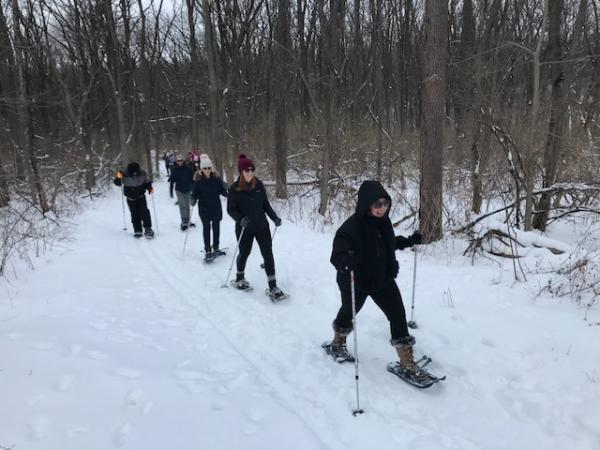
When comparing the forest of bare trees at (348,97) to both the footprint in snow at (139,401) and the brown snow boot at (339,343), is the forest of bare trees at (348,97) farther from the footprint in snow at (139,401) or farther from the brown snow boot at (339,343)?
the footprint in snow at (139,401)

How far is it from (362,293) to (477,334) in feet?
5.21

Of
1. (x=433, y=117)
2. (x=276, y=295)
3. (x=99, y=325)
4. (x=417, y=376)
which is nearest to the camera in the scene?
(x=417, y=376)

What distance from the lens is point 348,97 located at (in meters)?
16.5

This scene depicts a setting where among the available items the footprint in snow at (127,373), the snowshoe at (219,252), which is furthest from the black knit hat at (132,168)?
the footprint in snow at (127,373)

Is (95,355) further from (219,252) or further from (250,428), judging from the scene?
(219,252)

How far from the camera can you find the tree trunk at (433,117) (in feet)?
25.4

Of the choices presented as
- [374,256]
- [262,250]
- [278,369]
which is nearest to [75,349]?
[278,369]

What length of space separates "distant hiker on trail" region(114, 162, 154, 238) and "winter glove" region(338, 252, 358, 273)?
7722mm

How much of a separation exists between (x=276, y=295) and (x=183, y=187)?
677 cm

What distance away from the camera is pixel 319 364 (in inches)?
176

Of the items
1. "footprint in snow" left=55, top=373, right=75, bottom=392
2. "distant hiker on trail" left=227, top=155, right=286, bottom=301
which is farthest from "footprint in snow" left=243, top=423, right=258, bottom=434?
"distant hiker on trail" left=227, top=155, right=286, bottom=301

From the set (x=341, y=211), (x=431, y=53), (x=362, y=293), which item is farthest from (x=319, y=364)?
(x=341, y=211)

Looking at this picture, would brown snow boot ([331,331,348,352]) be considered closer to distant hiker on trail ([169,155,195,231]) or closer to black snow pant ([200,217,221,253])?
black snow pant ([200,217,221,253])

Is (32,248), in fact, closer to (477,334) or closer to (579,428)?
(477,334)
